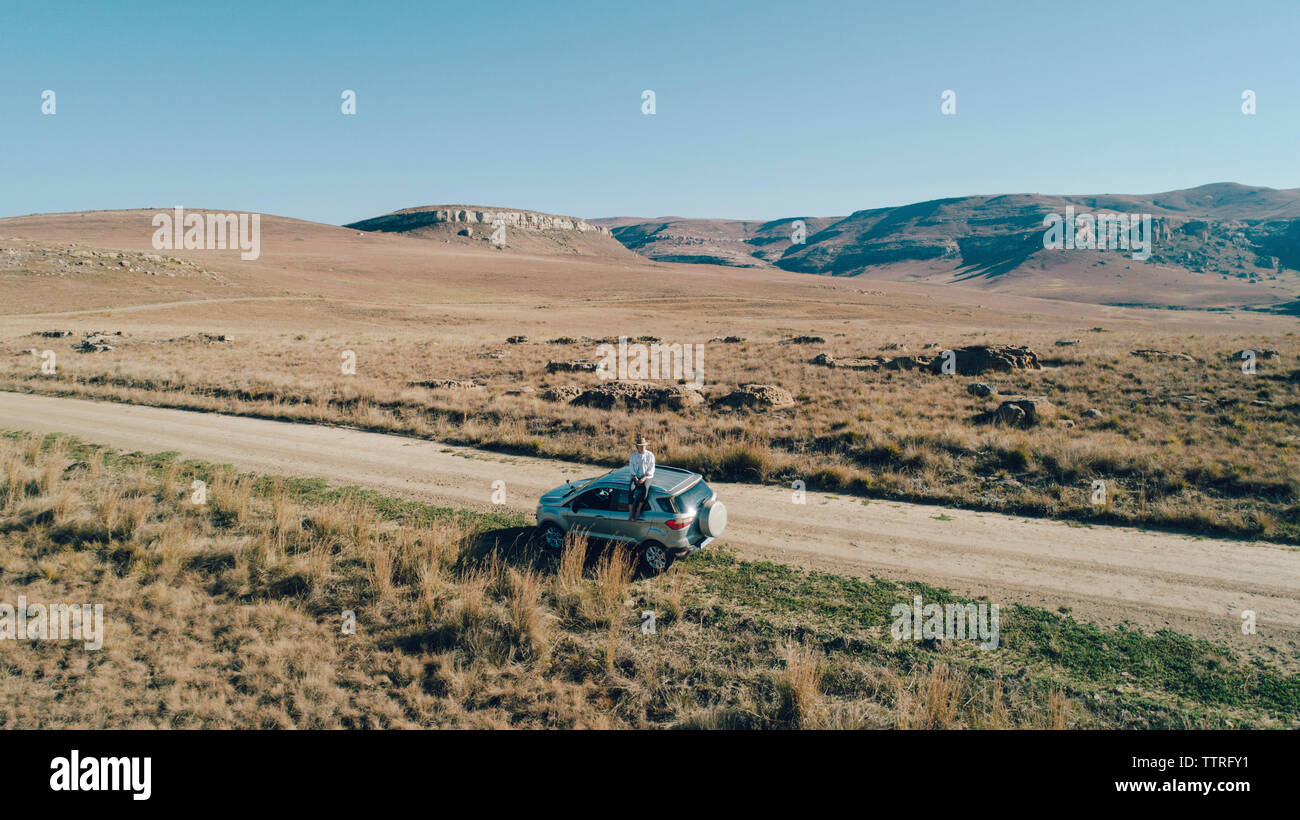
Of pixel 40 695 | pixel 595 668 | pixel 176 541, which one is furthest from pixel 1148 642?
pixel 176 541

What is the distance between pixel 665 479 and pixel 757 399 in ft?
41.4

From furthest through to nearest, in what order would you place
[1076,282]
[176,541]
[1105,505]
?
[1076,282]
[1105,505]
[176,541]

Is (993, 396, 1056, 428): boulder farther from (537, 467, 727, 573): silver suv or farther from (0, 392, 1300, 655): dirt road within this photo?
(537, 467, 727, 573): silver suv

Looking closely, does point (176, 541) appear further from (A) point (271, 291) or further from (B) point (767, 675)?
(A) point (271, 291)

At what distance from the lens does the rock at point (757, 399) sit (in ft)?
73.6

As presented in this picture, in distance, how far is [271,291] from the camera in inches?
3258

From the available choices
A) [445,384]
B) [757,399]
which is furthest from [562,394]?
[757,399]

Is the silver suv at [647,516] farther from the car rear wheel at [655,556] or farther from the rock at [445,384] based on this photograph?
the rock at [445,384]

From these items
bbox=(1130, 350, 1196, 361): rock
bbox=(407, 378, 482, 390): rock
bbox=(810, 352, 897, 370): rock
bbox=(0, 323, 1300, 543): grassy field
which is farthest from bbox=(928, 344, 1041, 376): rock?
bbox=(407, 378, 482, 390): rock

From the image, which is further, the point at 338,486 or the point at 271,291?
the point at 271,291

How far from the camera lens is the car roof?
400 inches

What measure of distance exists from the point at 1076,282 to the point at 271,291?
708 feet

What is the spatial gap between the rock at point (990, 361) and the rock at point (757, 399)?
1158cm

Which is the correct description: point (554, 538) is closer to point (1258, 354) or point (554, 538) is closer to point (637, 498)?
point (637, 498)
